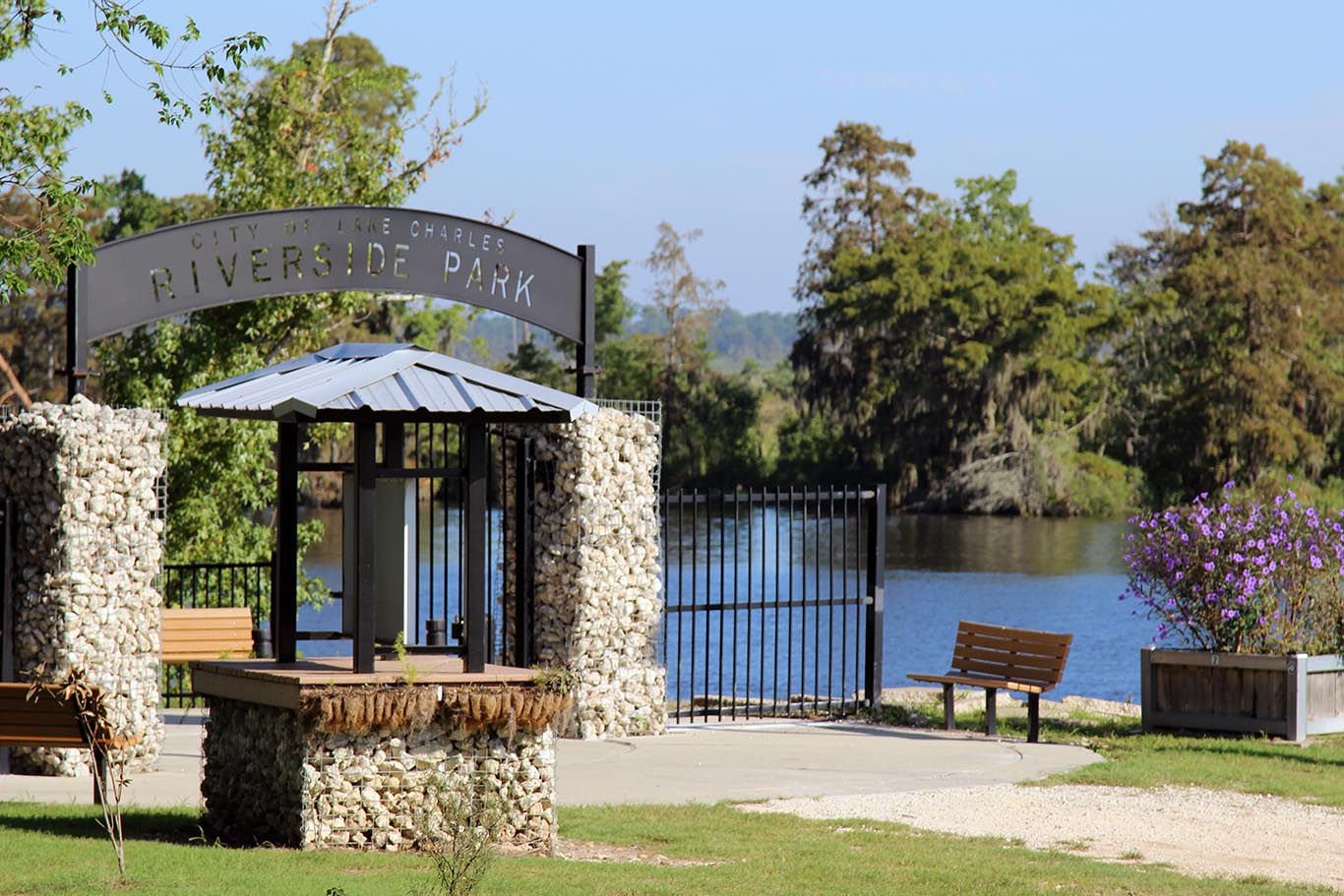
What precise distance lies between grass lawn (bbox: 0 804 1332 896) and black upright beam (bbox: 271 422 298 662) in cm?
104

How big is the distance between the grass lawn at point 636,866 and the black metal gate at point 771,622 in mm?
3309

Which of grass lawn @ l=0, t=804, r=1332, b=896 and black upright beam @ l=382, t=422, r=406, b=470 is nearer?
grass lawn @ l=0, t=804, r=1332, b=896

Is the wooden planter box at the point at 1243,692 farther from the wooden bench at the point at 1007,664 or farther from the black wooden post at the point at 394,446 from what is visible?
the black wooden post at the point at 394,446

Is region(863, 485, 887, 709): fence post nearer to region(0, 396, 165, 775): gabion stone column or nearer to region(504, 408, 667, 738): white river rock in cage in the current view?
region(504, 408, 667, 738): white river rock in cage

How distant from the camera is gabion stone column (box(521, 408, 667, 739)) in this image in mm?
11812

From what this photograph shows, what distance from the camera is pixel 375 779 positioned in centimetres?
755

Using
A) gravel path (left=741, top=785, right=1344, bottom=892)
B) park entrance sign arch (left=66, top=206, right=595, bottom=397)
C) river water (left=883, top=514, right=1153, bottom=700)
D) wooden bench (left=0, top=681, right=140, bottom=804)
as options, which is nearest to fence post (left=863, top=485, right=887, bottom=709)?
park entrance sign arch (left=66, top=206, right=595, bottom=397)

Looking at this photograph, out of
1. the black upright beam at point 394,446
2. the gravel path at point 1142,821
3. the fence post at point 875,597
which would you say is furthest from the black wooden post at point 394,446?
the fence post at point 875,597

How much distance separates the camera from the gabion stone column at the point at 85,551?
10.1 metres

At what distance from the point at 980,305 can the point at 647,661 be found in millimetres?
46789

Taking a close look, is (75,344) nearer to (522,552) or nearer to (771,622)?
(522,552)

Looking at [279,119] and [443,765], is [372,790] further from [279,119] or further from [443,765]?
[279,119]

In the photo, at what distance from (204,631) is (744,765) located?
412 cm

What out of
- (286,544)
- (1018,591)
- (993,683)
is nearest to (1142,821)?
(993,683)
